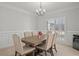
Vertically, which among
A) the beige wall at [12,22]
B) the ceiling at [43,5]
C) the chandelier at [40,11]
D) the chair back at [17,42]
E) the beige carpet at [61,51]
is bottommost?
the beige carpet at [61,51]

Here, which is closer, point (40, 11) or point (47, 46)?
point (40, 11)

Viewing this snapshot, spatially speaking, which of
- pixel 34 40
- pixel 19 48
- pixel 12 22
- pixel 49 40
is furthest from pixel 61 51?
pixel 12 22

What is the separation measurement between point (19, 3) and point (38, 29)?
44 cm

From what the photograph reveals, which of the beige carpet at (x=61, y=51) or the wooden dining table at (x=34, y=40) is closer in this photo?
the beige carpet at (x=61, y=51)

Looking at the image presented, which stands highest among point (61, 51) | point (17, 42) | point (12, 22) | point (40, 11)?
point (40, 11)

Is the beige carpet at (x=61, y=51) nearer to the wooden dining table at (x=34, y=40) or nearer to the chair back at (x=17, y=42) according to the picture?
the chair back at (x=17, y=42)

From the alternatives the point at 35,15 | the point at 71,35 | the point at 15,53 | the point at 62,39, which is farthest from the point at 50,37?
the point at 15,53

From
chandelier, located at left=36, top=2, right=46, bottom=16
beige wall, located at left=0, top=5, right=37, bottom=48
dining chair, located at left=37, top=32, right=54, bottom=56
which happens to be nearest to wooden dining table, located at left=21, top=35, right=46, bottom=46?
dining chair, located at left=37, top=32, right=54, bottom=56

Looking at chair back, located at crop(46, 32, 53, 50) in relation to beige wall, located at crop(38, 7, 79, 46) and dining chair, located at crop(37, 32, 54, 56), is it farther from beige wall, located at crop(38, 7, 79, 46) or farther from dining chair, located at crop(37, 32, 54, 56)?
beige wall, located at crop(38, 7, 79, 46)

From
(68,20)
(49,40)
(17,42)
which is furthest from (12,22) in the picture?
(68,20)

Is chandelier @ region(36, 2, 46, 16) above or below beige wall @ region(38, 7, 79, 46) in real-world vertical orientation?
above

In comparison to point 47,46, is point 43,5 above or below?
above

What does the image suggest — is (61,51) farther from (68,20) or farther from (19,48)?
(19,48)

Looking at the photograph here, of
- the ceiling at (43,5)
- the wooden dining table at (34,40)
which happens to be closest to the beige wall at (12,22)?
the ceiling at (43,5)
